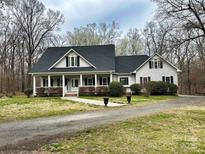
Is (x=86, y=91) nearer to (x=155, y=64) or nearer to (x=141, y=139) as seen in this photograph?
(x=155, y=64)

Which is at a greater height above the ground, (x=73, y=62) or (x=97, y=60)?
(x=97, y=60)

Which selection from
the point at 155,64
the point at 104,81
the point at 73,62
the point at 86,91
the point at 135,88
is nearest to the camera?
the point at 86,91

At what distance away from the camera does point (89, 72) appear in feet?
123

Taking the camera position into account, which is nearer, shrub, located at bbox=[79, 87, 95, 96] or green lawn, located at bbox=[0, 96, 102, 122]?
green lawn, located at bbox=[0, 96, 102, 122]

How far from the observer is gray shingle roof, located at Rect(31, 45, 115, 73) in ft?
128

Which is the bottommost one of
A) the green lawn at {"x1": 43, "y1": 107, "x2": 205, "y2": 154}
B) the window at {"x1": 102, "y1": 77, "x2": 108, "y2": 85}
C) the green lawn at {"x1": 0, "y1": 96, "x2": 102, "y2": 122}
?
the green lawn at {"x1": 43, "y1": 107, "x2": 205, "y2": 154}

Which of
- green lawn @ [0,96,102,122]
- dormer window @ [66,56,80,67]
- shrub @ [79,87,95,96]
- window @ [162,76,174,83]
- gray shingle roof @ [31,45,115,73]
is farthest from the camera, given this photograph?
window @ [162,76,174,83]

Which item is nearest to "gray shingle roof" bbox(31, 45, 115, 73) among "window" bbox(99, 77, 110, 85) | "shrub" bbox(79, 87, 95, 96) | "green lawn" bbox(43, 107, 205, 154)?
"window" bbox(99, 77, 110, 85)

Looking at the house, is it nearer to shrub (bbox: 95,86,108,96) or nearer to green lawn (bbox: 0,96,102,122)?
shrub (bbox: 95,86,108,96)

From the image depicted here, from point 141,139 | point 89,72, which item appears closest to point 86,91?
point 89,72

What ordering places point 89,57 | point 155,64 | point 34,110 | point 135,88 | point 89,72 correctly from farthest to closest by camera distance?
point 89,57 → point 155,64 → point 135,88 → point 89,72 → point 34,110

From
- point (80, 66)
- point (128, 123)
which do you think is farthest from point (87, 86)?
point (128, 123)

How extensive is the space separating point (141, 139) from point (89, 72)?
92.4 feet

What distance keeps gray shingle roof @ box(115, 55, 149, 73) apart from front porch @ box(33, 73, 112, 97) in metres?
3.11
